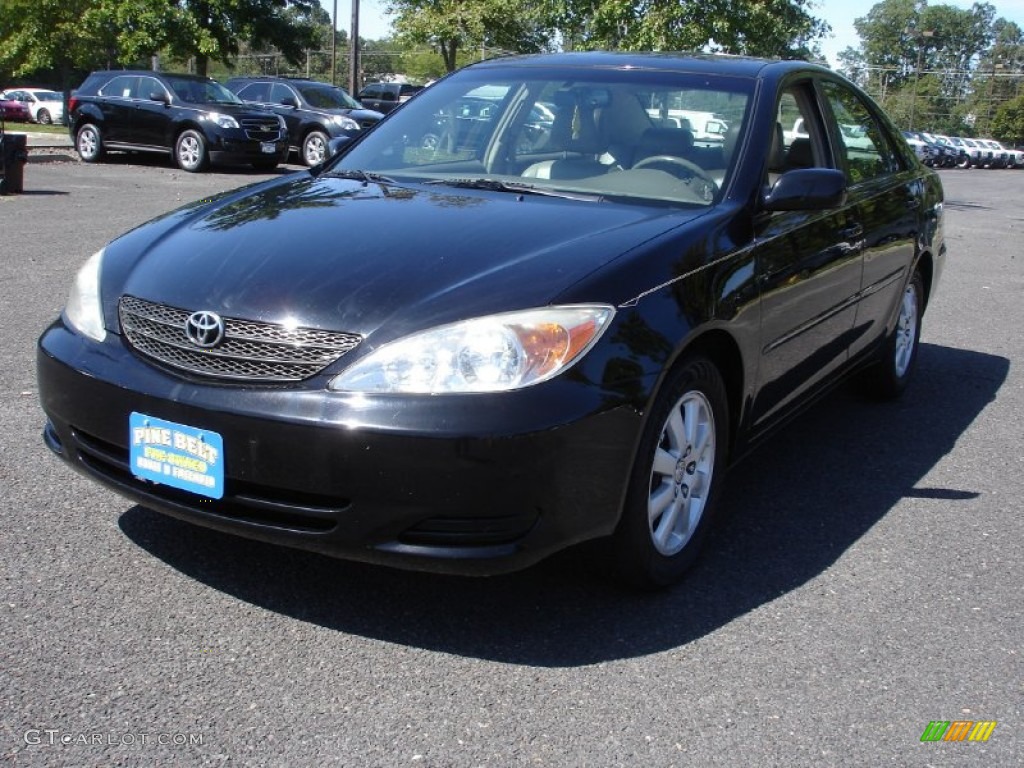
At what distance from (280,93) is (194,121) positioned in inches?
122

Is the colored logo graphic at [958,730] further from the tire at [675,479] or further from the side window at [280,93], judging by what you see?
the side window at [280,93]

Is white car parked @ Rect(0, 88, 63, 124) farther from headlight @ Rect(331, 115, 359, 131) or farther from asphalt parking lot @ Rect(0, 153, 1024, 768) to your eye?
asphalt parking lot @ Rect(0, 153, 1024, 768)

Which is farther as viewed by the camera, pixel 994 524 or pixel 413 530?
pixel 994 524

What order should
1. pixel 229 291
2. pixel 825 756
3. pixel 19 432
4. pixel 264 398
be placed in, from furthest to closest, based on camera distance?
pixel 19 432 < pixel 229 291 < pixel 264 398 < pixel 825 756

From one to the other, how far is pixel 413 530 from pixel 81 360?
43.4 inches

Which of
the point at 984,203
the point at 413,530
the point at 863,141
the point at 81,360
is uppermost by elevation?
the point at 863,141

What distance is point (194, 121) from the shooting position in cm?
1806

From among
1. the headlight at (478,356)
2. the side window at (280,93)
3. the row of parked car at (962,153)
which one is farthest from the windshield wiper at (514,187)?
the row of parked car at (962,153)

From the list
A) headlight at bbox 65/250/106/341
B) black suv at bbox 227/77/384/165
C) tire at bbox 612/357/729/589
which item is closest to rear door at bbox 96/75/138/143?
black suv at bbox 227/77/384/165

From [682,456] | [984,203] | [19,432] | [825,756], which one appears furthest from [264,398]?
[984,203]

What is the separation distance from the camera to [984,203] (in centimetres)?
2516

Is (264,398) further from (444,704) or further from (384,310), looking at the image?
(444,704)

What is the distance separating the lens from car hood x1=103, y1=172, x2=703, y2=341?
2943 mm

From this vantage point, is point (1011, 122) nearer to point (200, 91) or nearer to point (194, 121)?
point (200, 91)
